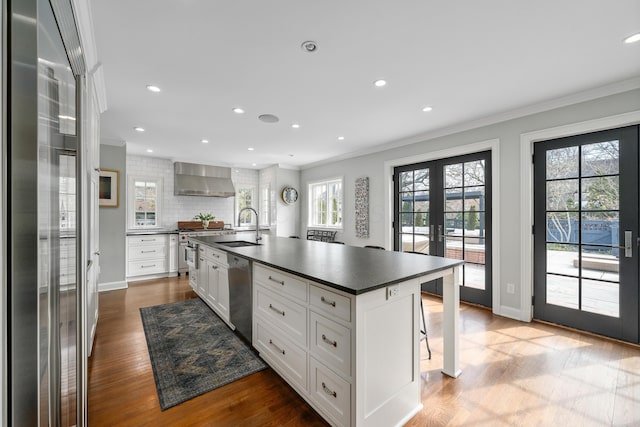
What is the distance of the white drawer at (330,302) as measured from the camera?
1410 millimetres

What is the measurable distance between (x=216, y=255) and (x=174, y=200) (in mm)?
3685

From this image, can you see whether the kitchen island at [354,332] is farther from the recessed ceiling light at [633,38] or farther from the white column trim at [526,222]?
the recessed ceiling light at [633,38]

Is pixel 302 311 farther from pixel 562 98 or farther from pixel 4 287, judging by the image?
pixel 562 98

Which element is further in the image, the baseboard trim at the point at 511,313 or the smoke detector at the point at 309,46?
the baseboard trim at the point at 511,313

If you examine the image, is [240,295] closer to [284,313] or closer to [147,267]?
[284,313]

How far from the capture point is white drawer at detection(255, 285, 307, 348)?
5.71ft

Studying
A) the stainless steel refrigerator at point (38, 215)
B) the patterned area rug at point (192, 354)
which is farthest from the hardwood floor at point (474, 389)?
the stainless steel refrigerator at point (38, 215)

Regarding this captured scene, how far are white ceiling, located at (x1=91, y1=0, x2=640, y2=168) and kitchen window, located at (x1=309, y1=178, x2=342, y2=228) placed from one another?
97.2 inches

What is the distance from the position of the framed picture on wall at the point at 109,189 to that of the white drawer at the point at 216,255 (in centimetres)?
203

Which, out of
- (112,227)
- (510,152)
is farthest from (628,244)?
(112,227)

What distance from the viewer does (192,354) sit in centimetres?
237

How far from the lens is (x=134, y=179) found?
5664mm

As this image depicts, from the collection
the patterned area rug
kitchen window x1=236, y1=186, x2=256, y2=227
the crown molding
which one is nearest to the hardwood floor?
the patterned area rug

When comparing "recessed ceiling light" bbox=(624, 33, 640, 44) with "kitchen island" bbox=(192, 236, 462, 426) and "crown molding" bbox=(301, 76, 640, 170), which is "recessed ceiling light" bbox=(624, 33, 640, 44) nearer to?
"crown molding" bbox=(301, 76, 640, 170)
